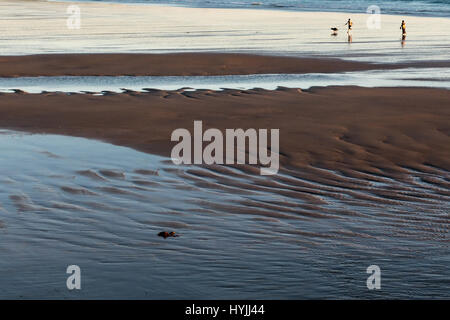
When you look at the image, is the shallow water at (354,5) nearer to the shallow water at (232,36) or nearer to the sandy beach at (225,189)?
the shallow water at (232,36)

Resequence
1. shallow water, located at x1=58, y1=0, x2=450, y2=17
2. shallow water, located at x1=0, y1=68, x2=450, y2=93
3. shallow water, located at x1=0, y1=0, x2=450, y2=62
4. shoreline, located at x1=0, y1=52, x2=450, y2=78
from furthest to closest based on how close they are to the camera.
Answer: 1. shallow water, located at x1=58, y1=0, x2=450, y2=17
2. shallow water, located at x1=0, y1=0, x2=450, y2=62
3. shoreline, located at x1=0, y1=52, x2=450, y2=78
4. shallow water, located at x1=0, y1=68, x2=450, y2=93

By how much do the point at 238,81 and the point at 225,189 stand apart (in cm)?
999

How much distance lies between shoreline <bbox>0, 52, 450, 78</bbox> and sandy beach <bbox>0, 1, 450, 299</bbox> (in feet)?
0.80

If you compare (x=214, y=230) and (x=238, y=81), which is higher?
(x=238, y=81)

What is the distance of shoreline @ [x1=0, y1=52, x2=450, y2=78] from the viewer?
1995 centimetres

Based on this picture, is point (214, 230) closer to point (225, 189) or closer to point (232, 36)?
point (225, 189)

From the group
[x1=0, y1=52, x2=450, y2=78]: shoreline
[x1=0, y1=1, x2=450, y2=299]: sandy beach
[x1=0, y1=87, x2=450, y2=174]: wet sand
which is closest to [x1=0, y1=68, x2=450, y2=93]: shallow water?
[x1=0, y1=1, x2=450, y2=299]: sandy beach

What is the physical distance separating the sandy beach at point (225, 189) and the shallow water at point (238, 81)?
3.4 inches

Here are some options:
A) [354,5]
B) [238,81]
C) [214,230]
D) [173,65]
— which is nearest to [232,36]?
[173,65]

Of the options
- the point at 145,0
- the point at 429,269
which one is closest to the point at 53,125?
the point at 429,269

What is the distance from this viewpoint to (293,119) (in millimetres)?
12586

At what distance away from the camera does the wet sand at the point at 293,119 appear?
33.1 ft

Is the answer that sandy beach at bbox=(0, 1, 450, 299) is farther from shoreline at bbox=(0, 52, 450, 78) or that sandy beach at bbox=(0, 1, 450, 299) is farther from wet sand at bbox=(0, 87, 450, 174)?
shoreline at bbox=(0, 52, 450, 78)
